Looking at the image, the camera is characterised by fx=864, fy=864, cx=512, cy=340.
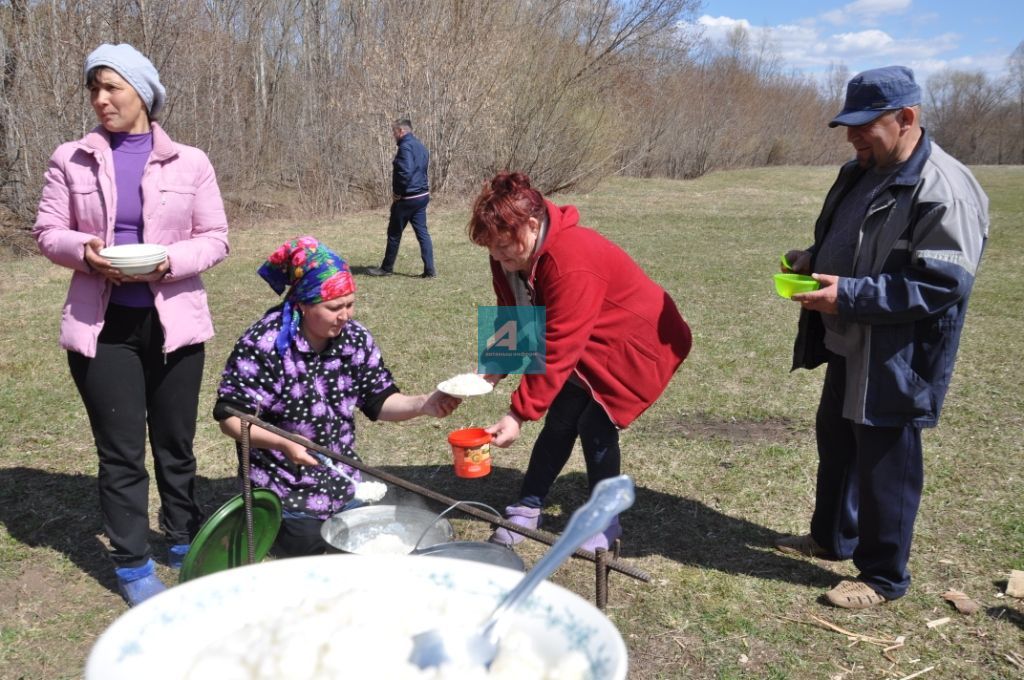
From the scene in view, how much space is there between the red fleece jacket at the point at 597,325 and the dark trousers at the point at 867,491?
658 mm

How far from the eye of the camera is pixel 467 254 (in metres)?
12.0

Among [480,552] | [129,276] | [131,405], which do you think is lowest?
[480,552]

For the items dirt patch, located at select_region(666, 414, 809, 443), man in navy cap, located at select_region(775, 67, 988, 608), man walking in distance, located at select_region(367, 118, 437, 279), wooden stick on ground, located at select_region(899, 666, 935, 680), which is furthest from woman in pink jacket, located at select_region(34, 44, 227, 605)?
man walking in distance, located at select_region(367, 118, 437, 279)

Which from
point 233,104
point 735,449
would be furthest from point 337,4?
point 735,449

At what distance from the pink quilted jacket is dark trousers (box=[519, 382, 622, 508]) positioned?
1.44 m

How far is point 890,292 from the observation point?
2.75 m

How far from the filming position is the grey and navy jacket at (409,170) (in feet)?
34.4

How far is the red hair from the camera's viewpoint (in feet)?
9.78

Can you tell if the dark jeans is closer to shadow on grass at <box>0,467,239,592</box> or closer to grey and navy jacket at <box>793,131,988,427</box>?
shadow on grass at <box>0,467,239,592</box>

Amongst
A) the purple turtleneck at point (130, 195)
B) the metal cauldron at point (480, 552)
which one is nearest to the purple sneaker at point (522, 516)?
the metal cauldron at point (480, 552)

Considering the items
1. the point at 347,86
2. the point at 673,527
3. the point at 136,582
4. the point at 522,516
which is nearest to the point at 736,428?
the point at 673,527

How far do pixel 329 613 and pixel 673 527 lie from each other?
298cm

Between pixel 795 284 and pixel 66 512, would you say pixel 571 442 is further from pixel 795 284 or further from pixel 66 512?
pixel 66 512

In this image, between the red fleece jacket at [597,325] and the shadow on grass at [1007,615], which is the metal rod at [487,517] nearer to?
the red fleece jacket at [597,325]
